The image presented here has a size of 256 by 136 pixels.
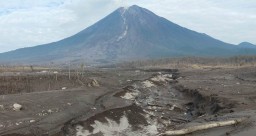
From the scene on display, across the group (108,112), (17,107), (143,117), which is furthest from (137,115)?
(17,107)

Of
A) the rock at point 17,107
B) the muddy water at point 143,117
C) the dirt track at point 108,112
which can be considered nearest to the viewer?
the dirt track at point 108,112

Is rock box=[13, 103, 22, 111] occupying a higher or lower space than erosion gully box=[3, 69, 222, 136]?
higher

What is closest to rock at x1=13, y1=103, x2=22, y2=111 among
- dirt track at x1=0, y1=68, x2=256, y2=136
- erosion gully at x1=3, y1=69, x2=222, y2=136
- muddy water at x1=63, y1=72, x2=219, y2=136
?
dirt track at x1=0, y1=68, x2=256, y2=136

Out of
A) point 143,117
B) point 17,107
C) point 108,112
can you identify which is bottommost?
point 143,117

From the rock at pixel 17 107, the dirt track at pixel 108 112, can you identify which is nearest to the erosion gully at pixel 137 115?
the dirt track at pixel 108 112

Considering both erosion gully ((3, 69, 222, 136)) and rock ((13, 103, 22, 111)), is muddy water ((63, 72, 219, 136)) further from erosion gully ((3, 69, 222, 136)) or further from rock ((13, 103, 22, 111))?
rock ((13, 103, 22, 111))

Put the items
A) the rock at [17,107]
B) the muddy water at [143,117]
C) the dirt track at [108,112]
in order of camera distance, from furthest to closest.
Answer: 1. the rock at [17,107]
2. the muddy water at [143,117]
3. the dirt track at [108,112]

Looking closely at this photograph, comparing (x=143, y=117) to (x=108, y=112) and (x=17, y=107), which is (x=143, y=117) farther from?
(x=17, y=107)

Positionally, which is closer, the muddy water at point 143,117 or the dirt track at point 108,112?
the dirt track at point 108,112

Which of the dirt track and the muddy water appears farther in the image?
the muddy water

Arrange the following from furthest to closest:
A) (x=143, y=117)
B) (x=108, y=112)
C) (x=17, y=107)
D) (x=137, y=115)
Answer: (x=137, y=115), (x=143, y=117), (x=108, y=112), (x=17, y=107)

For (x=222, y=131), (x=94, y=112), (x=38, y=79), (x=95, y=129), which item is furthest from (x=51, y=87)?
(x=222, y=131)

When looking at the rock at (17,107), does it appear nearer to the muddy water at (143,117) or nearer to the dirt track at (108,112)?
the dirt track at (108,112)
